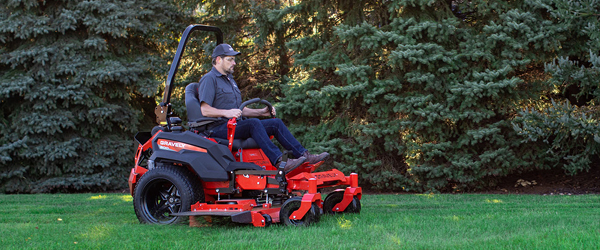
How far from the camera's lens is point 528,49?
8.82m

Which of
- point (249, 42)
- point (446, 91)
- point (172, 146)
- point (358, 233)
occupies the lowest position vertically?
point (358, 233)

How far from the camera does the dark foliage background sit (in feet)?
28.6

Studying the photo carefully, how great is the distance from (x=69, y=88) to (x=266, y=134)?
7275 millimetres

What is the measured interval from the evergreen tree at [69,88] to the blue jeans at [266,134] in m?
6.44

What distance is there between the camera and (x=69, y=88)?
1130 cm

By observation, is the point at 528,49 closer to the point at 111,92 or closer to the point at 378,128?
the point at 378,128

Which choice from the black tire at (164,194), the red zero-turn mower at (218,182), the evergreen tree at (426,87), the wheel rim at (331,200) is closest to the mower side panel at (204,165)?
the red zero-turn mower at (218,182)

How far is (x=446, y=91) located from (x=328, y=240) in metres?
5.37

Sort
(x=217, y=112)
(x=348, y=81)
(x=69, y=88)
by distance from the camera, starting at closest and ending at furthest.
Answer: (x=217, y=112), (x=348, y=81), (x=69, y=88)

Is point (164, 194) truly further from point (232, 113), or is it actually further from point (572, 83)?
point (572, 83)

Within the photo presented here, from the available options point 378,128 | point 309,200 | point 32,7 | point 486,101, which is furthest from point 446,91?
point 32,7

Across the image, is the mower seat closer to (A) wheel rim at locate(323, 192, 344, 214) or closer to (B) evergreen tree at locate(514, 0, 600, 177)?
(A) wheel rim at locate(323, 192, 344, 214)

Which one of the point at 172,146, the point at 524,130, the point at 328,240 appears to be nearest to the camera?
the point at 328,240

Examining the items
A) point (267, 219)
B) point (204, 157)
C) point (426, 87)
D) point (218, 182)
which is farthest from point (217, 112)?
point (426, 87)
